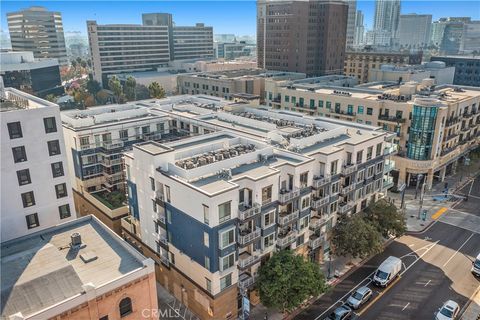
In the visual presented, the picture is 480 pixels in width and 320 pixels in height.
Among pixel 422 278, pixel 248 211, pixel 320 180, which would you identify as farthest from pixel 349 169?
pixel 248 211

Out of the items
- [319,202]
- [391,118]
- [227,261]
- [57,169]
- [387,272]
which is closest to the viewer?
[227,261]

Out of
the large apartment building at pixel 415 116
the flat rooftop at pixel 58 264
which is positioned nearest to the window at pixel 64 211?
the flat rooftop at pixel 58 264

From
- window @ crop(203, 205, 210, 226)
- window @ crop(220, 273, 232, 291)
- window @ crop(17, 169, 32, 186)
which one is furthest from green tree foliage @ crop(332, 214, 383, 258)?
window @ crop(17, 169, 32, 186)

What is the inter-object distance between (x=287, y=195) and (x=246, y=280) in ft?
39.0

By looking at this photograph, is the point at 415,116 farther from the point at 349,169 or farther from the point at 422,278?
the point at 422,278

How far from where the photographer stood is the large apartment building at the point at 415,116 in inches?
3290

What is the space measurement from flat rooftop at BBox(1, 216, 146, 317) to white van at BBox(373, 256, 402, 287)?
1355 inches

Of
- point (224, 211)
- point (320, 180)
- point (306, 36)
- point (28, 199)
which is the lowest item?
point (320, 180)

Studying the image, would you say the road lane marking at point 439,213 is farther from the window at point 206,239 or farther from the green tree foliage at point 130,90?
the green tree foliage at point 130,90

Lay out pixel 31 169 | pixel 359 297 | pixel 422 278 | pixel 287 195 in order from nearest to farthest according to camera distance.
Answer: pixel 31 169 < pixel 287 195 < pixel 359 297 < pixel 422 278

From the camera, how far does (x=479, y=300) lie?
1991 inches

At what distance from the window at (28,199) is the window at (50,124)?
27.0 ft

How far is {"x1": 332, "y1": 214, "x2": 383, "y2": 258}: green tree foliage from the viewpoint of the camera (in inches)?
2128

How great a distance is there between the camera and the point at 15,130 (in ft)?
142
